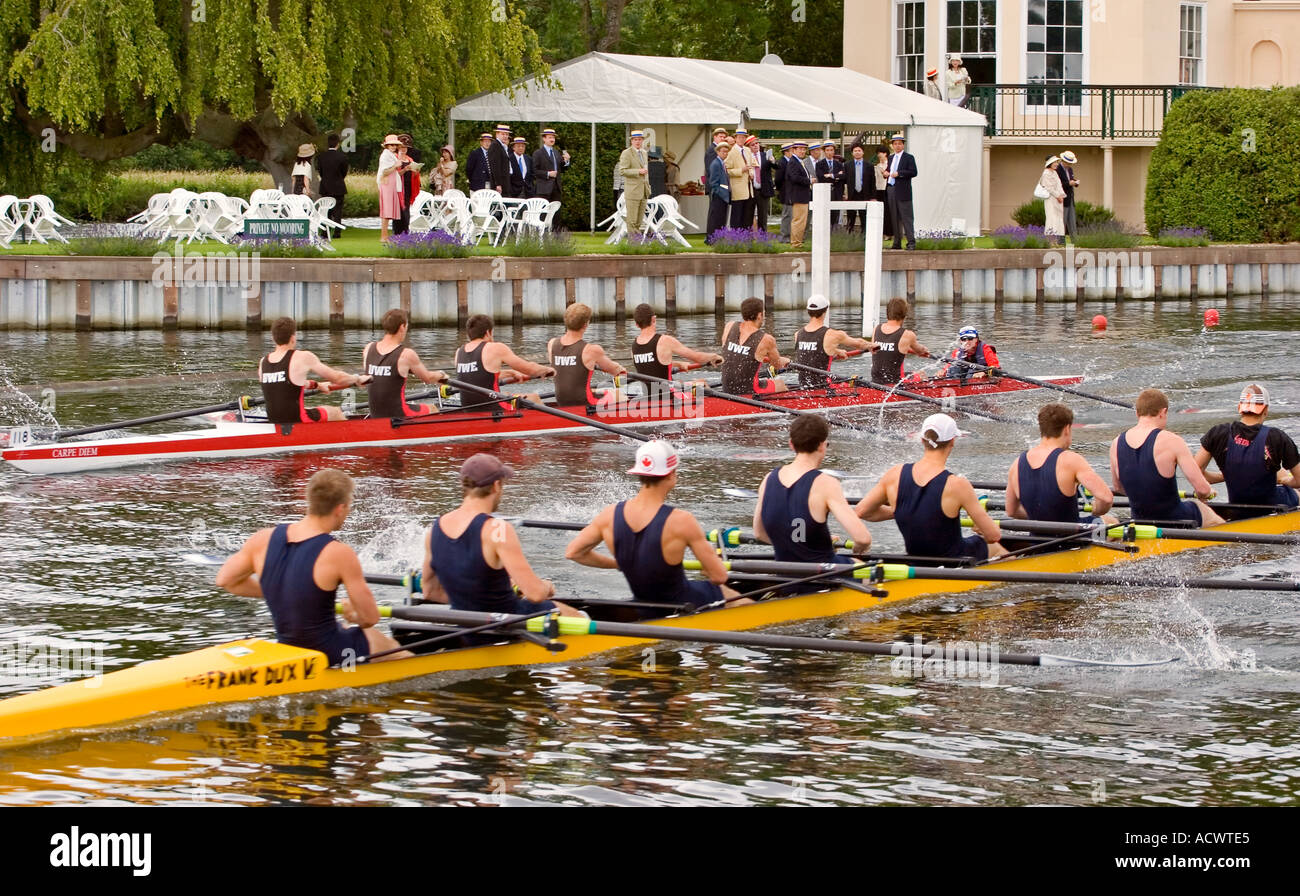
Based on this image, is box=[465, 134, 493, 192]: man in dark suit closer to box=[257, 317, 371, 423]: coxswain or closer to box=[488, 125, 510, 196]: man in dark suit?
box=[488, 125, 510, 196]: man in dark suit

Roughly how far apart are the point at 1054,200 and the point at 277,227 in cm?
1441

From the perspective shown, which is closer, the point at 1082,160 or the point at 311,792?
the point at 311,792

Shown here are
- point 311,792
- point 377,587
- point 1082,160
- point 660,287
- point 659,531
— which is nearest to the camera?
point 311,792

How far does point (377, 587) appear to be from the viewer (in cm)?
1251

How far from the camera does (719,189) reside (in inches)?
1244

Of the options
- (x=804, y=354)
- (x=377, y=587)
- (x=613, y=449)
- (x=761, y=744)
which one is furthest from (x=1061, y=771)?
(x=804, y=354)

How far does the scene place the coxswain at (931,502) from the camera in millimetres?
11477

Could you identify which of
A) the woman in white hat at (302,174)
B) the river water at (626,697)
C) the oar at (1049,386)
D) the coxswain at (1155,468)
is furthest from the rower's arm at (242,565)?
the woman in white hat at (302,174)

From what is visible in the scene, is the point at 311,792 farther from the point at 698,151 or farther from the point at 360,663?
the point at 698,151

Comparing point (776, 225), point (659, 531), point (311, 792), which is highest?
point (776, 225)

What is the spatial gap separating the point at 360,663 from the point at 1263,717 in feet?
15.9

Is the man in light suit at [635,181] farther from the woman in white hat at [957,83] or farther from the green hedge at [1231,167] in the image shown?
the green hedge at [1231,167]

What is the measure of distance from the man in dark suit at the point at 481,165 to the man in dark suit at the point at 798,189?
5251 millimetres

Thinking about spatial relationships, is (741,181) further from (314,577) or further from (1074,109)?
(314,577)
